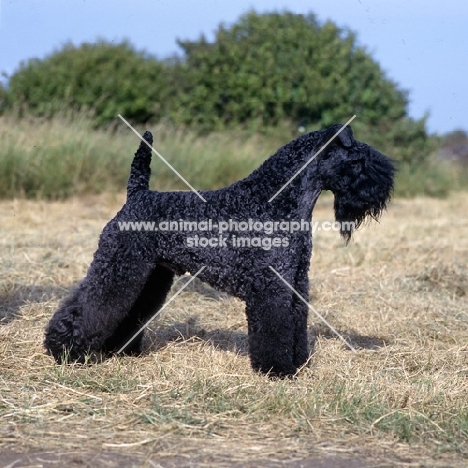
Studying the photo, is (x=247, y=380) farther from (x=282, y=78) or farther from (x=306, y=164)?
(x=282, y=78)

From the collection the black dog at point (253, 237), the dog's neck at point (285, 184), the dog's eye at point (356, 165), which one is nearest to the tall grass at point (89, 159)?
the black dog at point (253, 237)

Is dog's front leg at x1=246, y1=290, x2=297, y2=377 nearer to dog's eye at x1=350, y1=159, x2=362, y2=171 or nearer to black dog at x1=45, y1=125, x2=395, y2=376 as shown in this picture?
black dog at x1=45, y1=125, x2=395, y2=376

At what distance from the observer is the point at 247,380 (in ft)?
12.6

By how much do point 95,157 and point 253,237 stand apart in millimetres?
7218

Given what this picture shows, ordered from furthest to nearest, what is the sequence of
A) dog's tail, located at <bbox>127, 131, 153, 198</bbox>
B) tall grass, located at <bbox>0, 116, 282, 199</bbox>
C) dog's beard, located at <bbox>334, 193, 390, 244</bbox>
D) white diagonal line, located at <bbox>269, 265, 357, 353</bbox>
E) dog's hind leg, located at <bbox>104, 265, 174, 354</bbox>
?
tall grass, located at <bbox>0, 116, 282, 199</bbox> → dog's hind leg, located at <bbox>104, 265, 174, 354</bbox> → dog's tail, located at <bbox>127, 131, 153, 198</bbox> → dog's beard, located at <bbox>334, 193, 390, 244</bbox> → white diagonal line, located at <bbox>269, 265, 357, 353</bbox>

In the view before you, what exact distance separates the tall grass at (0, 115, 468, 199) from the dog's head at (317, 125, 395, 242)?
6336 mm

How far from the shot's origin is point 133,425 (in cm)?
324

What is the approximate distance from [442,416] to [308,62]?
10.7 meters

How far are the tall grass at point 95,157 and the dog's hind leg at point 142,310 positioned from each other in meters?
5.62

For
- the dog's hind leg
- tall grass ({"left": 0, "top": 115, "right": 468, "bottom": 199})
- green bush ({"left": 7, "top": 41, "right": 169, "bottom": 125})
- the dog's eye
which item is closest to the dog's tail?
the dog's hind leg

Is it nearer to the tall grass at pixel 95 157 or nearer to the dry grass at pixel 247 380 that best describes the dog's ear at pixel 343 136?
the dry grass at pixel 247 380

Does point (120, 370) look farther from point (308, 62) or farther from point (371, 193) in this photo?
point (308, 62)

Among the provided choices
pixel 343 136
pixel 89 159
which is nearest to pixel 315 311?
pixel 343 136

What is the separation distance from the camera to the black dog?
12.5ft
